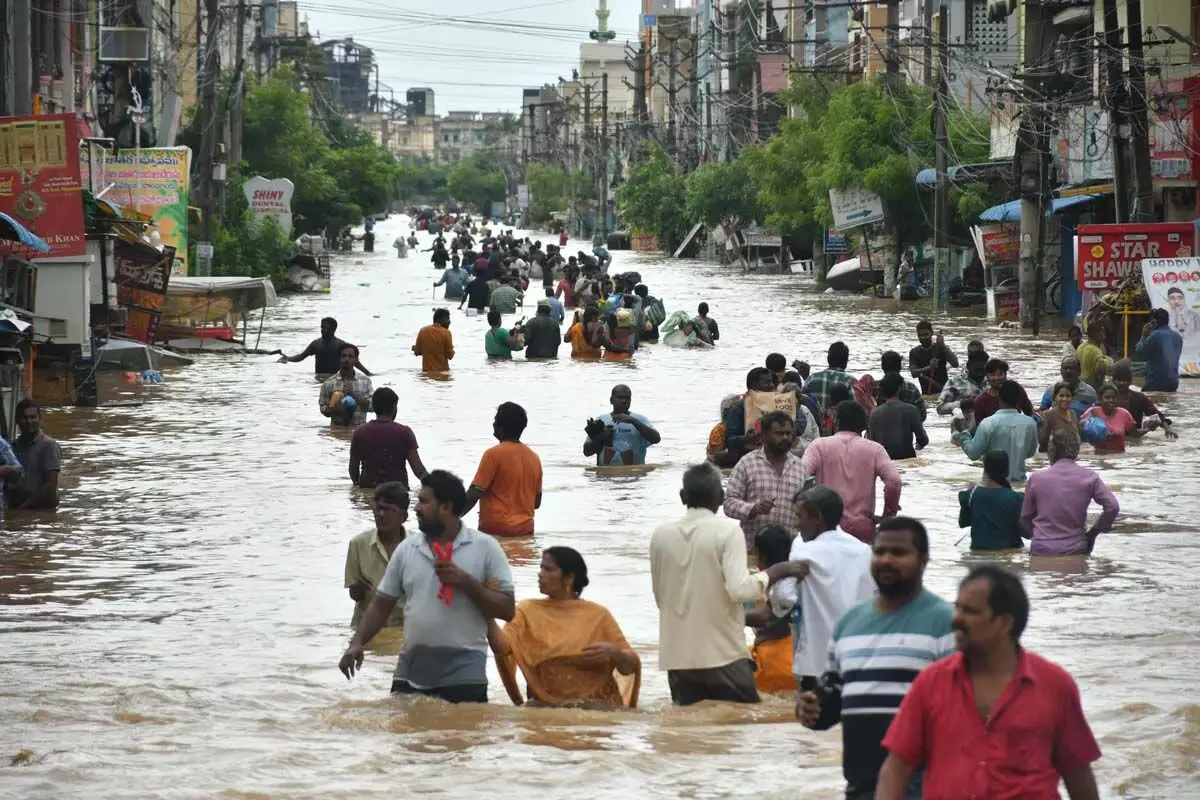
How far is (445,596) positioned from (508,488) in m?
5.02

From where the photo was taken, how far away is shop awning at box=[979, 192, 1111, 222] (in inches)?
1553

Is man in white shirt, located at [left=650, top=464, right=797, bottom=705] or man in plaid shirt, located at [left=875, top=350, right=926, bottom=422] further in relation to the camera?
man in plaid shirt, located at [left=875, top=350, right=926, bottom=422]

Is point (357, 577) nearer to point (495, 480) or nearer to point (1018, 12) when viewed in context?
Answer: point (495, 480)

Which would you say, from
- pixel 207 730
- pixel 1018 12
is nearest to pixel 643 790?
pixel 207 730

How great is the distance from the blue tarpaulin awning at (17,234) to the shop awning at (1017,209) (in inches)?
897

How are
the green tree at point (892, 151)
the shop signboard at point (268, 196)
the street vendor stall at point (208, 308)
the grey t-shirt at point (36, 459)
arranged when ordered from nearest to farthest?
1. the grey t-shirt at point (36, 459)
2. the street vendor stall at point (208, 308)
3. the green tree at point (892, 151)
4. the shop signboard at point (268, 196)

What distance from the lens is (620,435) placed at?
18.4 meters

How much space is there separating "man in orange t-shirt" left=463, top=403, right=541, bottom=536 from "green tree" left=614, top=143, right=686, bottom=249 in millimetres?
75996

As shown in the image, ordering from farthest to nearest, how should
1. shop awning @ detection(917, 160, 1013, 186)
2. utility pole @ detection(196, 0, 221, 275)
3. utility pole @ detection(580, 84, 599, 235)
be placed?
utility pole @ detection(580, 84, 599, 235) < shop awning @ detection(917, 160, 1013, 186) < utility pole @ detection(196, 0, 221, 275)

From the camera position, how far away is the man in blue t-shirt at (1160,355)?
2583cm

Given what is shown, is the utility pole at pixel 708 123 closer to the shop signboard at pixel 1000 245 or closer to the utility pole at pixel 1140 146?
the shop signboard at pixel 1000 245

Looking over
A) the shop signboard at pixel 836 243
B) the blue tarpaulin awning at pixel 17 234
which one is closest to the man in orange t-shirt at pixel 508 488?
the blue tarpaulin awning at pixel 17 234

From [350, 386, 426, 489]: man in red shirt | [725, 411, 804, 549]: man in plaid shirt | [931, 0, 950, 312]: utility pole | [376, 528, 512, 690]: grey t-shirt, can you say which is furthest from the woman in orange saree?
[931, 0, 950, 312]: utility pole

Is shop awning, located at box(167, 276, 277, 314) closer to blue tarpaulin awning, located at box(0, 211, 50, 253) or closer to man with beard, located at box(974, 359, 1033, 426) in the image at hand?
blue tarpaulin awning, located at box(0, 211, 50, 253)
